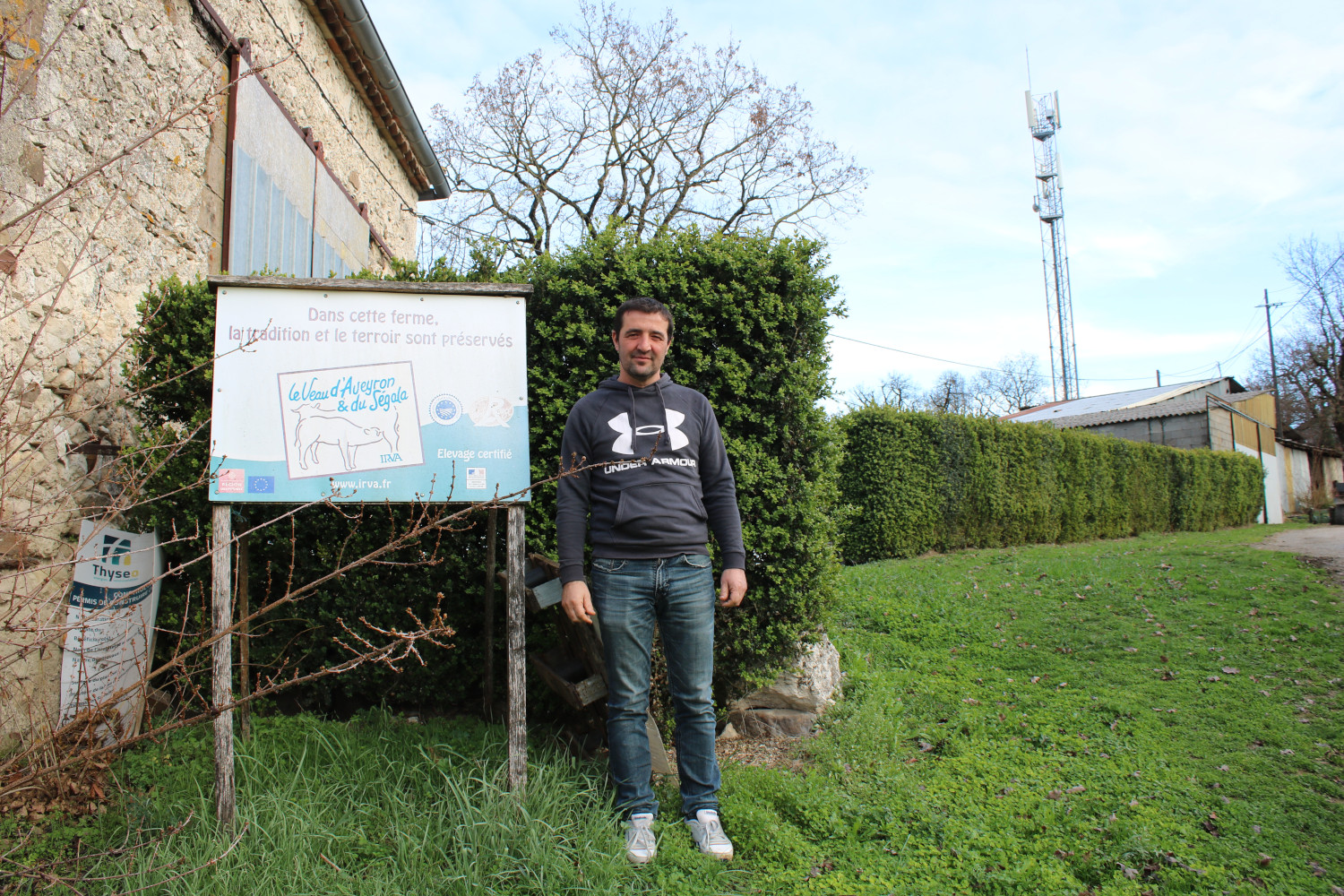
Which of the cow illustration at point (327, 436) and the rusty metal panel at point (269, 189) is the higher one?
the rusty metal panel at point (269, 189)

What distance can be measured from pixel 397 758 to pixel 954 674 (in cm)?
390

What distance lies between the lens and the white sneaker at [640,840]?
270 centimetres

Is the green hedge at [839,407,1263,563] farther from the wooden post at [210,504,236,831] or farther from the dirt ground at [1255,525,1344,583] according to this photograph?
the wooden post at [210,504,236,831]

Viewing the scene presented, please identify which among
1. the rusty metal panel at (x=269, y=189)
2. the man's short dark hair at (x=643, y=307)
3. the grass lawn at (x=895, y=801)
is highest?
the rusty metal panel at (x=269, y=189)

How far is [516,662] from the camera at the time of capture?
9.96 ft

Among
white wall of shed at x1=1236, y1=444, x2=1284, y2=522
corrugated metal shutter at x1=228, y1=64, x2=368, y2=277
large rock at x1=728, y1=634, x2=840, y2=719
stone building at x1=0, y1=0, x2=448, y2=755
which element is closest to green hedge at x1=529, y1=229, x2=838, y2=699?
large rock at x1=728, y1=634, x2=840, y2=719

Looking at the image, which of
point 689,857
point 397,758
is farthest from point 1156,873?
point 397,758

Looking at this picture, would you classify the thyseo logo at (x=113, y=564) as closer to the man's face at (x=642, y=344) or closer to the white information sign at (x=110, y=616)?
the white information sign at (x=110, y=616)

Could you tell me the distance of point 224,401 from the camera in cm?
292

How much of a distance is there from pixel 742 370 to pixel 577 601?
1.61m

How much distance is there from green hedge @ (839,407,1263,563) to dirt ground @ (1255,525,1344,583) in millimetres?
2826

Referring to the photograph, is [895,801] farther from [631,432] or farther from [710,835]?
[631,432]

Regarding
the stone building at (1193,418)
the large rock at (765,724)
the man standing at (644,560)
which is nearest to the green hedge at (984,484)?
the large rock at (765,724)

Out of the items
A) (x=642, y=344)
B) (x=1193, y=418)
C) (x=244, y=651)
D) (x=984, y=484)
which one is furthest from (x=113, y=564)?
(x=1193, y=418)
